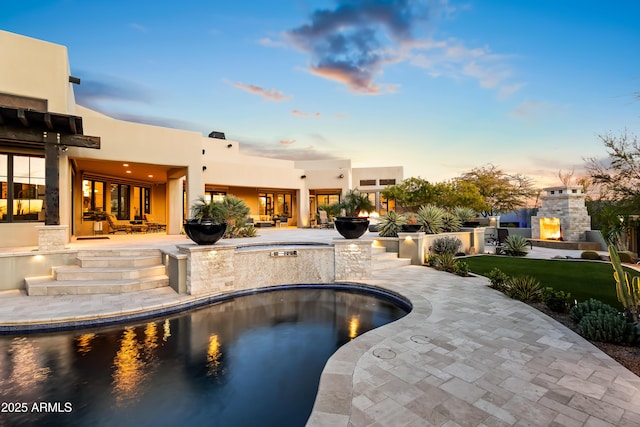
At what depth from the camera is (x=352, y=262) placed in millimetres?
8133

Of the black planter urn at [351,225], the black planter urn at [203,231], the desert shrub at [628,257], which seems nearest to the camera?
the black planter urn at [203,231]

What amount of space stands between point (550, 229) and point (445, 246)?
10.6 metres

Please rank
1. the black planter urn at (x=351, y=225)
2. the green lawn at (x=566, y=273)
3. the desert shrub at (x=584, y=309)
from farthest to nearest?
the black planter urn at (x=351, y=225)
the green lawn at (x=566, y=273)
the desert shrub at (x=584, y=309)

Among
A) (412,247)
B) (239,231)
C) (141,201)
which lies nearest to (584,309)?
(412,247)

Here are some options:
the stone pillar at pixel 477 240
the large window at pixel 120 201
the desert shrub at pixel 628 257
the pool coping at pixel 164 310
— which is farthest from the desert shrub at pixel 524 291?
the large window at pixel 120 201

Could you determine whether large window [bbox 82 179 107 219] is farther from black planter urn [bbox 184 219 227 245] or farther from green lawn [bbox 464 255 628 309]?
green lawn [bbox 464 255 628 309]

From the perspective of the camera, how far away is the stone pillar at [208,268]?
6617 mm

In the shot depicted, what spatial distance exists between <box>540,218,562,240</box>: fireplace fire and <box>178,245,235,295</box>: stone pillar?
1856cm

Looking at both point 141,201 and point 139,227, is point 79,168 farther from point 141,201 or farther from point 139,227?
point 141,201

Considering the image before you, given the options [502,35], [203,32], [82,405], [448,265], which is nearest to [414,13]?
[502,35]

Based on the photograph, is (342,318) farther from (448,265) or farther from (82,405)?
(448,265)

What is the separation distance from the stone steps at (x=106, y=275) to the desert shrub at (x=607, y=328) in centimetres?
848

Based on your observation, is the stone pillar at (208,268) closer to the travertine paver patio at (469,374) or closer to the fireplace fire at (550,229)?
the travertine paver patio at (469,374)

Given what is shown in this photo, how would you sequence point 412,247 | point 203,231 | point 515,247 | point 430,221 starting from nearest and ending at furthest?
1. point 203,231
2. point 412,247
3. point 430,221
4. point 515,247
